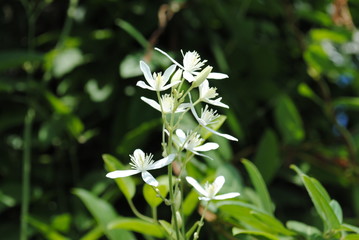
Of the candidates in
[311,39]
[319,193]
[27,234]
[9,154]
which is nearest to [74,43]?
[9,154]

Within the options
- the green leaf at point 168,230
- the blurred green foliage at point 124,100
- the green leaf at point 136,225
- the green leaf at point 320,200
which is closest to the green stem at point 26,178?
the blurred green foliage at point 124,100

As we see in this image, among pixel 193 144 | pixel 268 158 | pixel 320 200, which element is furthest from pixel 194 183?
pixel 268 158

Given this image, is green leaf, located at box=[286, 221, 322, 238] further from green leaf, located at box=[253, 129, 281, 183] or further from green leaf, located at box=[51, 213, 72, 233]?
green leaf, located at box=[51, 213, 72, 233]

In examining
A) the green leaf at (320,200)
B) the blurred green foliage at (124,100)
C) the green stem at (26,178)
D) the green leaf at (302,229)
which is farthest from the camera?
the blurred green foliage at (124,100)

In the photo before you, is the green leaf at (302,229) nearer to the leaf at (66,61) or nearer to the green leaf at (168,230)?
the green leaf at (168,230)

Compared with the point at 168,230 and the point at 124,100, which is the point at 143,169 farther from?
the point at 124,100

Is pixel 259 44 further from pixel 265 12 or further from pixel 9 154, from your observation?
pixel 9 154
